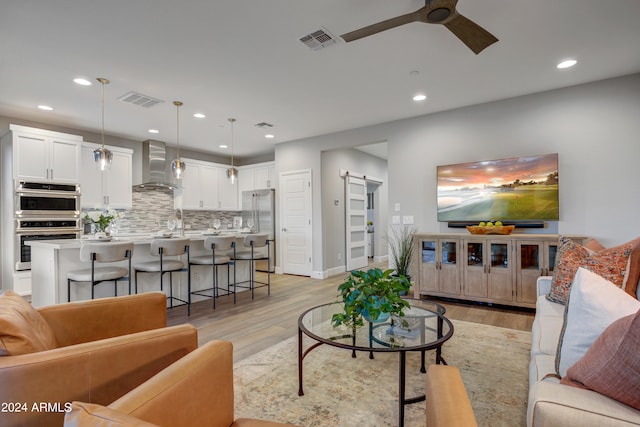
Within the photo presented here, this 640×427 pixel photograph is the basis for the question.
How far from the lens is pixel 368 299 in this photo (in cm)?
184

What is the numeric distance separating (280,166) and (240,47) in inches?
143

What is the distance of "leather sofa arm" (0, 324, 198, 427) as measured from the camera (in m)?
1.00

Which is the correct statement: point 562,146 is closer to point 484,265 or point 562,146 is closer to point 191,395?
point 484,265

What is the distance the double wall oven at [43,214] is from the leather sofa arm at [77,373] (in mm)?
4742

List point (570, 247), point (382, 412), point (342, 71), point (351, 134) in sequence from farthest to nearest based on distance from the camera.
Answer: point (351, 134) → point (342, 71) → point (570, 247) → point (382, 412)

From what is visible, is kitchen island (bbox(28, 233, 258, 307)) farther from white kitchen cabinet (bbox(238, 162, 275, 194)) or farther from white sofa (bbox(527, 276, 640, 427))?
white sofa (bbox(527, 276, 640, 427))

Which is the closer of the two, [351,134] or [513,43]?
[513,43]

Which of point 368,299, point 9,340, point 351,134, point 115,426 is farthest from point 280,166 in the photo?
point 115,426

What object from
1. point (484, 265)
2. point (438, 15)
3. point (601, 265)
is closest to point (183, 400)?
point (438, 15)

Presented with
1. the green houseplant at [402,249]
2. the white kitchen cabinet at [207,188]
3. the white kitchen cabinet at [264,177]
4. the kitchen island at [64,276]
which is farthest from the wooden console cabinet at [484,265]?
the white kitchen cabinet at [207,188]

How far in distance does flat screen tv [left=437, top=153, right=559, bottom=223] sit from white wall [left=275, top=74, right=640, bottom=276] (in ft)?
0.47

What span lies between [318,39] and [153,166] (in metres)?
4.70

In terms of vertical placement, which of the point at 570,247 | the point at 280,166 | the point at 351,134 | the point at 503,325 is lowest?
the point at 503,325

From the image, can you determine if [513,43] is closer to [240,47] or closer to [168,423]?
[240,47]
